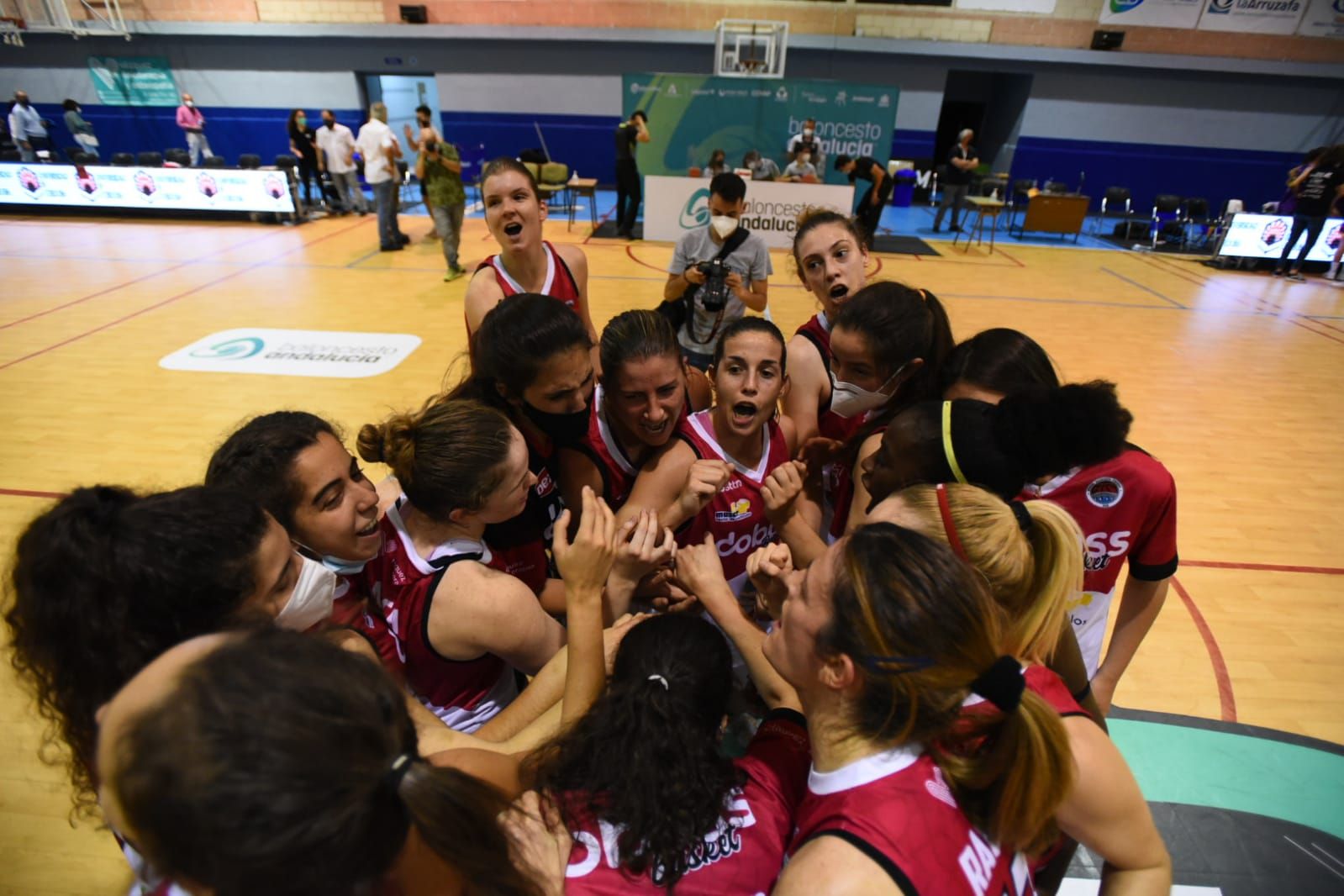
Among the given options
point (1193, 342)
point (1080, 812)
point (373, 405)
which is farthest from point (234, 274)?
point (1193, 342)

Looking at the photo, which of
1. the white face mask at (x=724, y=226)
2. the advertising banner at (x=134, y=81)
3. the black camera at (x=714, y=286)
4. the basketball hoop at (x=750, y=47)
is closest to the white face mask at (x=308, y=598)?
the black camera at (x=714, y=286)

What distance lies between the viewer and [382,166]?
970 cm

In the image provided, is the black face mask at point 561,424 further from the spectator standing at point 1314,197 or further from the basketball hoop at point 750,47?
the basketball hoop at point 750,47

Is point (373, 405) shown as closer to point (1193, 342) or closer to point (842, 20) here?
point (1193, 342)

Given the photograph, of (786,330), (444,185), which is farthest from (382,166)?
(786,330)

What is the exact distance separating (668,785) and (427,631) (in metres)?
0.74

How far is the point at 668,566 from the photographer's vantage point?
6.95 feet

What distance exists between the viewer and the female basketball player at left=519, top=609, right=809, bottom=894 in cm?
106

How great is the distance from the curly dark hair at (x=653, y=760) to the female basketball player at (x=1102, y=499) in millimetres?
1125

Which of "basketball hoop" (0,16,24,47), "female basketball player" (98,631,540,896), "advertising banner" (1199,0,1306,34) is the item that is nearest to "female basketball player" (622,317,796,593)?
"female basketball player" (98,631,540,896)

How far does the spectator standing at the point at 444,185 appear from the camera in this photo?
8.64 m

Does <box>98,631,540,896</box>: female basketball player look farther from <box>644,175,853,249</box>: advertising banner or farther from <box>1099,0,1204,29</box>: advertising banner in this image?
<box>1099,0,1204,29</box>: advertising banner

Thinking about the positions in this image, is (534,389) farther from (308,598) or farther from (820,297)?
(820,297)

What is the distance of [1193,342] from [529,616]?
891cm
